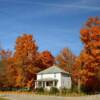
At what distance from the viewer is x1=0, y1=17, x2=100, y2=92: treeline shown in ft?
201

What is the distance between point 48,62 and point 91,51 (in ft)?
125

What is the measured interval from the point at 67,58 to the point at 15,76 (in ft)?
101

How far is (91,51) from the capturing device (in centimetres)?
6184

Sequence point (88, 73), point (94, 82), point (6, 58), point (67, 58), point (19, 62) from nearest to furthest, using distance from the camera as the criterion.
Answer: point (88, 73)
point (94, 82)
point (19, 62)
point (6, 58)
point (67, 58)

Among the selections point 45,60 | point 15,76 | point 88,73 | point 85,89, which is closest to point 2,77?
point 15,76

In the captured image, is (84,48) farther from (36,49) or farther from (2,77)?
(2,77)

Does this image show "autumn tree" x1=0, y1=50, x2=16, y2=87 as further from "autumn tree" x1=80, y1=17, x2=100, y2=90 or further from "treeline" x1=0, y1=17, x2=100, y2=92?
"autumn tree" x1=80, y1=17, x2=100, y2=90

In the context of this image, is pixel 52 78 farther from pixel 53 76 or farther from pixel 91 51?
pixel 91 51

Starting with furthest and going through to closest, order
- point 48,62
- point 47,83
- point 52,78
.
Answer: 1. point 48,62
2. point 47,83
3. point 52,78

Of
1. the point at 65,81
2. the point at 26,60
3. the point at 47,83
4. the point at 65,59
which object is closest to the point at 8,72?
the point at 26,60

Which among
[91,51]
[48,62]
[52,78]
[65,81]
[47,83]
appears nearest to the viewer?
[91,51]

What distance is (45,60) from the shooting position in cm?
9700

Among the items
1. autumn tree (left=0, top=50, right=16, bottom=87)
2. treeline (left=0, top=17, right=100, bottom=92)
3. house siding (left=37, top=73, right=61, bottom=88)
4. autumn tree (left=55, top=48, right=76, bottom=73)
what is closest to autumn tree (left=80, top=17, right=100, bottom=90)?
treeline (left=0, top=17, right=100, bottom=92)

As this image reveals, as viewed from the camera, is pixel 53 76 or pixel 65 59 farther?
pixel 65 59
